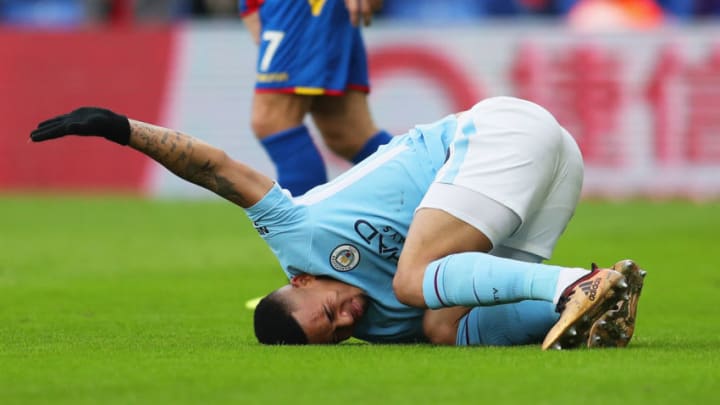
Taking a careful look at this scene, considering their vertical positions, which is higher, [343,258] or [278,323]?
[343,258]

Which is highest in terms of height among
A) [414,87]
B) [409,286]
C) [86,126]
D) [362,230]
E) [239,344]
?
[86,126]

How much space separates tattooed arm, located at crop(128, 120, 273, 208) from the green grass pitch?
1.69 feet

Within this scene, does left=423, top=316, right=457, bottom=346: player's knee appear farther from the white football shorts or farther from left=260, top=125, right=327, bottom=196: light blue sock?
left=260, top=125, right=327, bottom=196: light blue sock

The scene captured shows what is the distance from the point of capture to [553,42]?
539 inches

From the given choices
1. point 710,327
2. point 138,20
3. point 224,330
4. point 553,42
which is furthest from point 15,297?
point 138,20

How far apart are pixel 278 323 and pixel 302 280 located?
0.18 meters

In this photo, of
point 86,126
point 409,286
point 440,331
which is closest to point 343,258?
point 409,286

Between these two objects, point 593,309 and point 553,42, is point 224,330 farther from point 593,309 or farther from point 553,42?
point 553,42

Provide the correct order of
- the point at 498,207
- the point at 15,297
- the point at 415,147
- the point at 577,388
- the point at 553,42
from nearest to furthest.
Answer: the point at 577,388 < the point at 498,207 < the point at 415,147 < the point at 15,297 < the point at 553,42

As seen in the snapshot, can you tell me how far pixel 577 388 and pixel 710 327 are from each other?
1848mm

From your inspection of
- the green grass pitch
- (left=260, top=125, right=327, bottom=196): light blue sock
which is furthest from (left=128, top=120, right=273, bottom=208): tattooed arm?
(left=260, top=125, right=327, bottom=196): light blue sock

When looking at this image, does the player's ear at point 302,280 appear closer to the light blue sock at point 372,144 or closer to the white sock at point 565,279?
the white sock at point 565,279

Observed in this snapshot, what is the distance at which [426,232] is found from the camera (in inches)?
179

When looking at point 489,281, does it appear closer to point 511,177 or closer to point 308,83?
point 511,177
